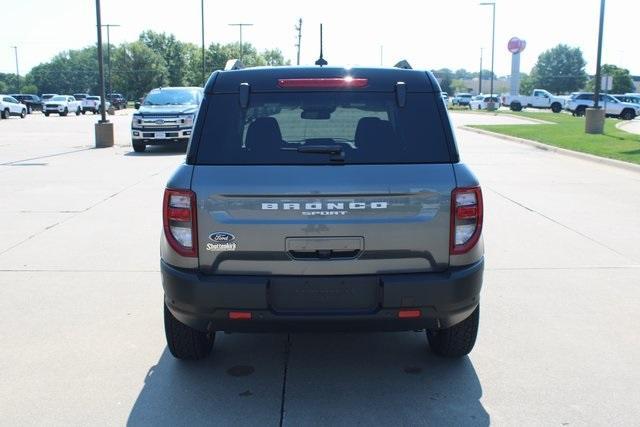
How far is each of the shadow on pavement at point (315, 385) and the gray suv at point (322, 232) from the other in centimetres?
45

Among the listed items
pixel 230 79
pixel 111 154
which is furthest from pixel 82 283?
pixel 111 154

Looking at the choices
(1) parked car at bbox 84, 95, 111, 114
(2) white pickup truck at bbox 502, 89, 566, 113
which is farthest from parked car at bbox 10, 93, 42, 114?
(2) white pickup truck at bbox 502, 89, 566, 113

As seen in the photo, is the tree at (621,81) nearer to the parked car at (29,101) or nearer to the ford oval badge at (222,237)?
the parked car at (29,101)

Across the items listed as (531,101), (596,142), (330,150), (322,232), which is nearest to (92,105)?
(531,101)

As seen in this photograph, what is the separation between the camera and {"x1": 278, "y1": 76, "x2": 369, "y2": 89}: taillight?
371 cm

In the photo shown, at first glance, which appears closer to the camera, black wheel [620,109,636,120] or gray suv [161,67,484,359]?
gray suv [161,67,484,359]

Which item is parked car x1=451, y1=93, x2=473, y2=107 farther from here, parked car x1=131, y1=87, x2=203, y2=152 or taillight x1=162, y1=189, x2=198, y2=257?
taillight x1=162, y1=189, x2=198, y2=257

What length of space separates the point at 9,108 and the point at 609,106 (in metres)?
41.3

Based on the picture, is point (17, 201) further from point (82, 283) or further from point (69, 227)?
point (82, 283)

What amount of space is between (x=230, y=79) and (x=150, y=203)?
694 cm

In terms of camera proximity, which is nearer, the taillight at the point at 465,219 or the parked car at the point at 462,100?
the taillight at the point at 465,219

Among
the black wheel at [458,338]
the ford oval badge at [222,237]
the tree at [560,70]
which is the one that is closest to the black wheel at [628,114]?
the black wheel at [458,338]

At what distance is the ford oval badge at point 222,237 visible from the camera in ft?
11.3

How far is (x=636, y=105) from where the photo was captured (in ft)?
149
